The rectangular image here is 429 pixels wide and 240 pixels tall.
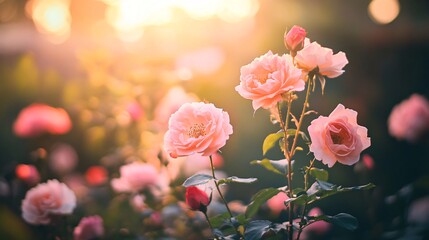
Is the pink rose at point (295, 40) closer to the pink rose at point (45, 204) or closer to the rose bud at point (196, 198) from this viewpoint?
the rose bud at point (196, 198)

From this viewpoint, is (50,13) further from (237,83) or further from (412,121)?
(412,121)

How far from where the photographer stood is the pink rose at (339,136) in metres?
0.90

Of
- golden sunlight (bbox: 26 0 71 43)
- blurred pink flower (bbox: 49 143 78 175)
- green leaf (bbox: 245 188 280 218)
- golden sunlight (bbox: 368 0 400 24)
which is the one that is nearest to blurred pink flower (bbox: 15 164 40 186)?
green leaf (bbox: 245 188 280 218)

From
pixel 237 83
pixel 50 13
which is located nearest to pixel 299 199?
pixel 237 83

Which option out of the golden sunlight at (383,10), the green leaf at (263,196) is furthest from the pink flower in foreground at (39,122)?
the golden sunlight at (383,10)

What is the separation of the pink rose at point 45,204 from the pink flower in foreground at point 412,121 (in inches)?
50.5

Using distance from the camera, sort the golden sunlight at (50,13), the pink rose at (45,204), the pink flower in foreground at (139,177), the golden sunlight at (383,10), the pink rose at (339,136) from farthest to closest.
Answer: the golden sunlight at (50,13) < the golden sunlight at (383,10) < the pink flower in foreground at (139,177) < the pink rose at (45,204) < the pink rose at (339,136)

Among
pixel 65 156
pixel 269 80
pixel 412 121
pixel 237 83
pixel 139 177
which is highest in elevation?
pixel 65 156

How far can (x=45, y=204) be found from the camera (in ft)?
4.71

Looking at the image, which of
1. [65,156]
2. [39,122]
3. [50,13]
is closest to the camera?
[39,122]

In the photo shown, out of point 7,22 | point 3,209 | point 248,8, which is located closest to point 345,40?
point 248,8

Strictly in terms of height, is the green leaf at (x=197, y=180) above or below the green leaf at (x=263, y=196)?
above

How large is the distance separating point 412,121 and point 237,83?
36.4 inches

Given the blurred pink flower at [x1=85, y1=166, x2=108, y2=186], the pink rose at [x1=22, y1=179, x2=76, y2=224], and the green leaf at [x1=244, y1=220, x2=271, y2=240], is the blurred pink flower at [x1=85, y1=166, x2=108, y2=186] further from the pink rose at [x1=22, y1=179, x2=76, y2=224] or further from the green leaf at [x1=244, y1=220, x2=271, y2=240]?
the green leaf at [x1=244, y1=220, x2=271, y2=240]
